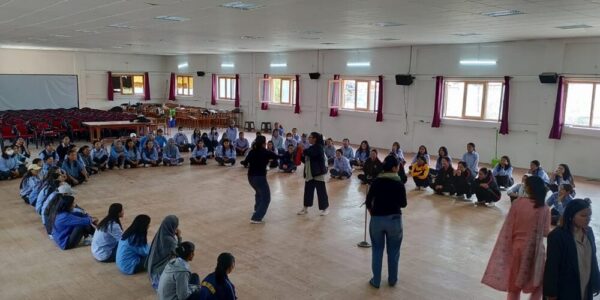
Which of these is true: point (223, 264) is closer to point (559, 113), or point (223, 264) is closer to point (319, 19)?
point (319, 19)

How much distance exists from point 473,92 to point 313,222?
8437 millimetres

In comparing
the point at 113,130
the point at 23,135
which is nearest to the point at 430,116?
the point at 113,130

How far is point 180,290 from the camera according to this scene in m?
3.93

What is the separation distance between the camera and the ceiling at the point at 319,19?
695cm

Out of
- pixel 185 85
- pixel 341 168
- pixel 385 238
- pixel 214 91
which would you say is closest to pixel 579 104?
pixel 341 168

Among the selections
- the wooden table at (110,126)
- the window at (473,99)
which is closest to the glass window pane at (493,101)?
the window at (473,99)

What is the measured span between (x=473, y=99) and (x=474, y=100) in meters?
0.04

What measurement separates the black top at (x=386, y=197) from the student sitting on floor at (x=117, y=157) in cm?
867

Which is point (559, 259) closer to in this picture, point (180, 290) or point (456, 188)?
point (180, 290)

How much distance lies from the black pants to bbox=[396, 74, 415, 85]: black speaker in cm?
800

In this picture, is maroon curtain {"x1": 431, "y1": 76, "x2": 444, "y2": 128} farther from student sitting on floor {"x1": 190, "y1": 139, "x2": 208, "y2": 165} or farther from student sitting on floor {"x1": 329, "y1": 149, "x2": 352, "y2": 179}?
student sitting on floor {"x1": 190, "y1": 139, "x2": 208, "y2": 165}

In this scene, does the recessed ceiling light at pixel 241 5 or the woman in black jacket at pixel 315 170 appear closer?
the recessed ceiling light at pixel 241 5

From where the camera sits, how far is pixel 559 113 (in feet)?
38.2

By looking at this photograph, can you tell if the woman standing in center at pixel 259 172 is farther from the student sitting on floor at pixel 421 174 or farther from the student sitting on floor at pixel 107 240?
the student sitting on floor at pixel 421 174
